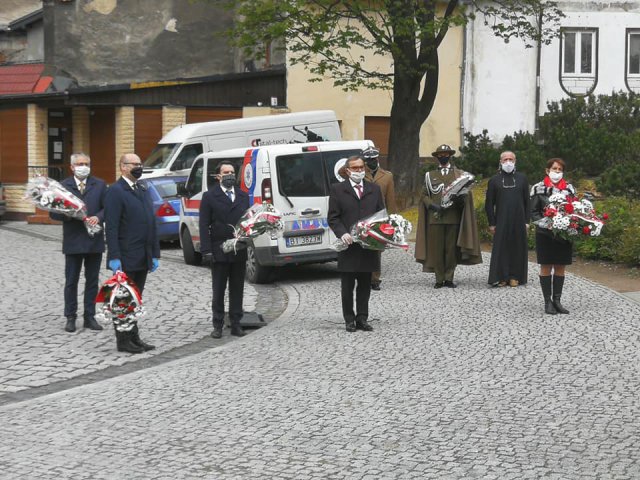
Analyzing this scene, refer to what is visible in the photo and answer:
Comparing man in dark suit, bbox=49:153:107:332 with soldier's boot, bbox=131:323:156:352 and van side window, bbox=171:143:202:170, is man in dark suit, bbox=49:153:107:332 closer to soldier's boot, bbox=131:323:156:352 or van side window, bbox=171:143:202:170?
soldier's boot, bbox=131:323:156:352

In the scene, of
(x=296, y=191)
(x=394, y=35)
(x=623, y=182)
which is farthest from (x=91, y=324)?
(x=394, y=35)

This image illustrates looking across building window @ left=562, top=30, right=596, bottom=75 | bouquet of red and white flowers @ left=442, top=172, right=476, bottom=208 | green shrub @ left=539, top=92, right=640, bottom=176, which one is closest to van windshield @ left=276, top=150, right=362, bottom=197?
bouquet of red and white flowers @ left=442, top=172, right=476, bottom=208

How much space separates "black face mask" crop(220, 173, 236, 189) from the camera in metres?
12.1

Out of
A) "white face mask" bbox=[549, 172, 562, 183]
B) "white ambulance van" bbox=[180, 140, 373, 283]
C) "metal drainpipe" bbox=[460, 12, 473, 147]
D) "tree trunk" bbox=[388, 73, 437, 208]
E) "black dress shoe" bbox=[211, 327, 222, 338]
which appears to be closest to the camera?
"black dress shoe" bbox=[211, 327, 222, 338]

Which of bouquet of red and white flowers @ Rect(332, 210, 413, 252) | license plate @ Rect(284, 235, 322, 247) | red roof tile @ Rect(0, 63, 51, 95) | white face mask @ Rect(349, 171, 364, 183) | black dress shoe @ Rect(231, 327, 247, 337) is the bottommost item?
black dress shoe @ Rect(231, 327, 247, 337)

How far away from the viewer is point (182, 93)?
108 feet

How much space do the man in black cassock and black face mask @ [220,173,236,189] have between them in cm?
481

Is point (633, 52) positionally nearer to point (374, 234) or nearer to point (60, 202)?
point (374, 234)

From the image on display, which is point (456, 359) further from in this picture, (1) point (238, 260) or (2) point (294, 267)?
(2) point (294, 267)

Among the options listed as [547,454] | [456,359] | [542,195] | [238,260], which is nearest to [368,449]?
[547,454]

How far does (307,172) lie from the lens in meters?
16.5

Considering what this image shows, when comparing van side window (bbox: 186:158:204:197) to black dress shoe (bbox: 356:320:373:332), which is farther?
van side window (bbox: 186:158:204:197)

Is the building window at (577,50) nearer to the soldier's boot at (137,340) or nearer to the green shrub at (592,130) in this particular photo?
the green shrub at (592,130)

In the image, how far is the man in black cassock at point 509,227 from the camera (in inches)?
614
